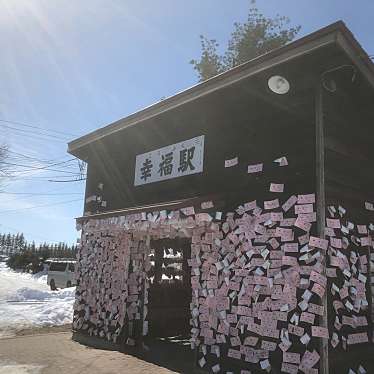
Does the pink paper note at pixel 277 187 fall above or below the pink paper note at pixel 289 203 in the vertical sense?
above

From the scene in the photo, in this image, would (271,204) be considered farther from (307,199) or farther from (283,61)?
(283,61)

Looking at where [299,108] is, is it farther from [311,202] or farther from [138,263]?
[138,263]

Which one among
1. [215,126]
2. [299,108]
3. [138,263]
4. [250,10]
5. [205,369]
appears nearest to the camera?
[299,108]

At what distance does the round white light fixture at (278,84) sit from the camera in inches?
239

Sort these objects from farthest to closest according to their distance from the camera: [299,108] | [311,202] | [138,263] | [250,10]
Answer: [250,10] → [138,263] → [299,108] → [311,202]

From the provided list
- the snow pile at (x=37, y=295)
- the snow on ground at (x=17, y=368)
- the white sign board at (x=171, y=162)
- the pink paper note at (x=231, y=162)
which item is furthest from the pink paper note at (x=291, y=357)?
the snow pile at (x=37, y=295)

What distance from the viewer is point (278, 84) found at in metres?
6.11

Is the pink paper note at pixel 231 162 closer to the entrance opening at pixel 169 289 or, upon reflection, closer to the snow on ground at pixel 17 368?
the entrance opening at pixel 169 289

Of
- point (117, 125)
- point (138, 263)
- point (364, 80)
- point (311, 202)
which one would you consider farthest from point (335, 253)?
point (117, 125)

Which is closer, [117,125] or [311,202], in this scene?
[311,202]

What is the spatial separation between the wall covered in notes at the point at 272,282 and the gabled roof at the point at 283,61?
1732mm

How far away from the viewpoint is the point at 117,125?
908cm

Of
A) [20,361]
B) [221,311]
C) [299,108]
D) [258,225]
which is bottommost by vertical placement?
[20,361]

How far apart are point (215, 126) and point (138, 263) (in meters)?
3.37
